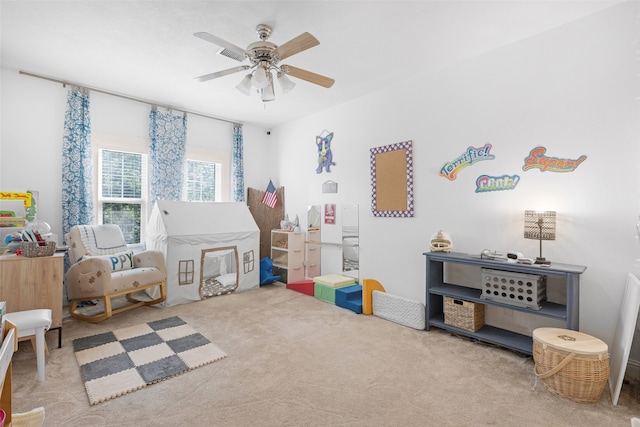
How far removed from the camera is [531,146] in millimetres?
2775

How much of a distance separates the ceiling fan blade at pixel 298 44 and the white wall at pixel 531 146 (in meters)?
1.87

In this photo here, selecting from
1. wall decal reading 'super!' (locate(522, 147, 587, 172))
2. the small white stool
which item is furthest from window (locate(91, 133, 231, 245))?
wall decal reading 'super!' (locate(522, 147, 587, 172))

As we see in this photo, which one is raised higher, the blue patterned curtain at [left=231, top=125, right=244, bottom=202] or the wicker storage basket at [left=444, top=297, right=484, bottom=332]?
the blue patterned curtain at [left=231, top=125, right=244, bottom=202]

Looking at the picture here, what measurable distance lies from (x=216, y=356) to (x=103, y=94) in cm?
380

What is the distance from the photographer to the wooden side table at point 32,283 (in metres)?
2.46

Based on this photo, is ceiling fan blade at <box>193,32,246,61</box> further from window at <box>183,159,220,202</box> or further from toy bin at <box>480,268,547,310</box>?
window at <box>183,159,220,202</box>

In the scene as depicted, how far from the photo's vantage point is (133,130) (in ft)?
14.3


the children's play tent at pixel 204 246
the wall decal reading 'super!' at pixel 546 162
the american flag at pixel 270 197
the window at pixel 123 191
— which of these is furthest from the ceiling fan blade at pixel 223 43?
the american flag at pixel 270 197

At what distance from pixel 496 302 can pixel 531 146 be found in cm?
146

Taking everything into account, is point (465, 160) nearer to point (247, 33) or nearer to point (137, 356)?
point (247, 33)

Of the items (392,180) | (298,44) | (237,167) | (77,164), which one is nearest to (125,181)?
(77,164)

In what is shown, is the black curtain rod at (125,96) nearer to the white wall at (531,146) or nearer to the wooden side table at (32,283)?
the wooden side table at (32,283)

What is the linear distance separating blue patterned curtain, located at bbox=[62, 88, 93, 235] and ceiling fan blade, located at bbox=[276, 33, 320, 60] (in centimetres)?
308

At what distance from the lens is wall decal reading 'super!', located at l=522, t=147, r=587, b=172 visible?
2564 millimetres
